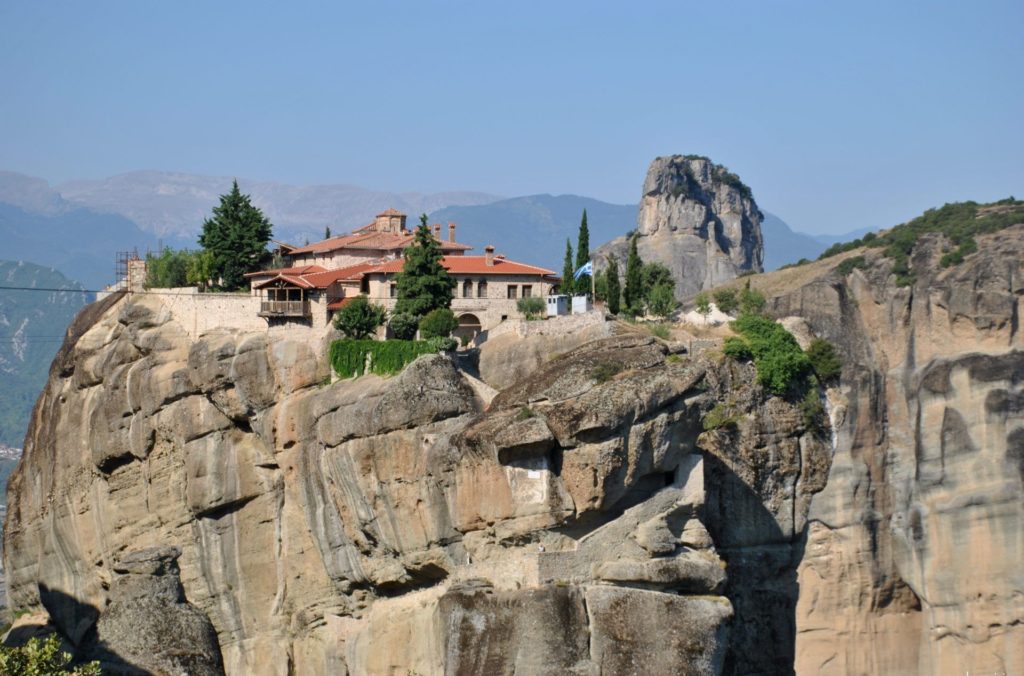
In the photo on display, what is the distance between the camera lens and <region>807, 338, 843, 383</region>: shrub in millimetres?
61375

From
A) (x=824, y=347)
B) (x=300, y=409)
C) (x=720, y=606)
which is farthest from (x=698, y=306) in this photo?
(x=720, y=606)

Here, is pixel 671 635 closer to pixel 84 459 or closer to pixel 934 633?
pixel 934 633

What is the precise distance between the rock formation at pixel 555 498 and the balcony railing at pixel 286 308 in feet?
3.01

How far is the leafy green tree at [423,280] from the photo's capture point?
56.9 m

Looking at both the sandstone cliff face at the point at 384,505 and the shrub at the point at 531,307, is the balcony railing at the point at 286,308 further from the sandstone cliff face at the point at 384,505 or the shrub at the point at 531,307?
the shrub at the point at 531,307

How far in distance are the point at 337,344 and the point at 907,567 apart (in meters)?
23.3

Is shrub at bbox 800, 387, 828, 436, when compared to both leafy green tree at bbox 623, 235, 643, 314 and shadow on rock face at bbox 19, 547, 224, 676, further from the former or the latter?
shadow on rock face at bbox 19, 547, 224, 676

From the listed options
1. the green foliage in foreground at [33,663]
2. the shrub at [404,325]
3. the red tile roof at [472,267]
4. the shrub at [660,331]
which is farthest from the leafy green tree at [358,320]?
the green foliage in foreground at [33,663]

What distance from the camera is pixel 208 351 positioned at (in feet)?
198

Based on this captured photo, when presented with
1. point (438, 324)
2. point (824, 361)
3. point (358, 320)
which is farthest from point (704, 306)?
point (358, 320)

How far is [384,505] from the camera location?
168 ft

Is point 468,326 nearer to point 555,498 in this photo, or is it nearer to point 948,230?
point 555,498

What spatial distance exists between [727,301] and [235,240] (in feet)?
64.1

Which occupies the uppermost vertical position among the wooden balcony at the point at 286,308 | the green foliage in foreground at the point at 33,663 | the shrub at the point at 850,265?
the shrub at the point at 850,265
